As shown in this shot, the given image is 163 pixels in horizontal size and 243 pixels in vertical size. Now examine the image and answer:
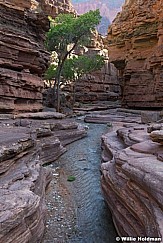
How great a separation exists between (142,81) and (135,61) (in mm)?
2651

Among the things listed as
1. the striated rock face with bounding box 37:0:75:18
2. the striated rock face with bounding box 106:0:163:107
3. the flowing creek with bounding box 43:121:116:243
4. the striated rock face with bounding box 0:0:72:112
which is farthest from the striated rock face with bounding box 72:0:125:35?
the flowing creek with bounding box 43:121:116:243

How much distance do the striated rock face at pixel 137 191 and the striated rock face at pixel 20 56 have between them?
32.1 feet

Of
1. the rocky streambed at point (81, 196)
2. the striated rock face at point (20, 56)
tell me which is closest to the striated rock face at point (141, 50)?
the striated rock face at point (20, 56)

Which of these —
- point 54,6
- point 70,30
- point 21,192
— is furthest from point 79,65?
point 21,192

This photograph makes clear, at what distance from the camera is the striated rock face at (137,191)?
3.81 meters

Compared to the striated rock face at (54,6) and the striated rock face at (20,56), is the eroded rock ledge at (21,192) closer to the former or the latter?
the striated rock face at (20,56)

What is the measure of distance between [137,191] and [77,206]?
2.75 meters

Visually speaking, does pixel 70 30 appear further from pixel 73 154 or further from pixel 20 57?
pixel 73 154

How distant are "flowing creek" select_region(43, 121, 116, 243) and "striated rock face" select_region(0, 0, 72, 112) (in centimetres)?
605

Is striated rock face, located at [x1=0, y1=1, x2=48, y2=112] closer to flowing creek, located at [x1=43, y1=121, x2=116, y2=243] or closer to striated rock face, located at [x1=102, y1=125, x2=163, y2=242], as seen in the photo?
flowing creek, located at [x1=43, y1=121, x2=116, y2=243]

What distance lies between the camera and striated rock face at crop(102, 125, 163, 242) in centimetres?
381

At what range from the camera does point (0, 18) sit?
49.3 ft

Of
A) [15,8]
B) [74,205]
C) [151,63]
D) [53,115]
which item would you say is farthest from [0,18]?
[151,63]

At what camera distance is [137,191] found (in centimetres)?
Answer: 449
